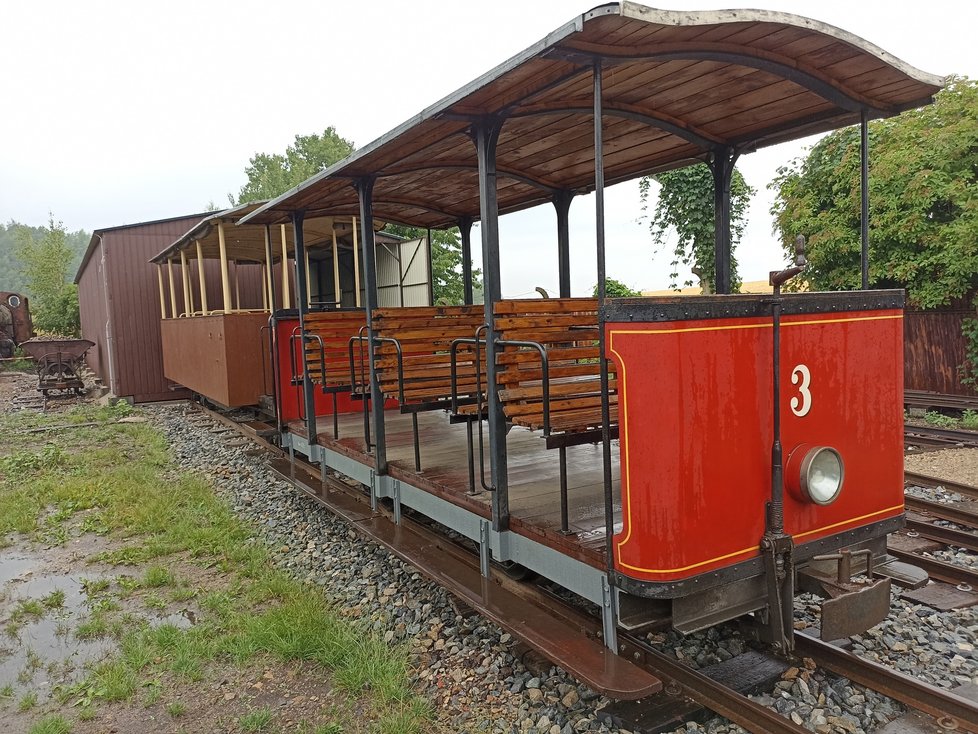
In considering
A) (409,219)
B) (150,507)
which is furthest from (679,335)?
(150,507)

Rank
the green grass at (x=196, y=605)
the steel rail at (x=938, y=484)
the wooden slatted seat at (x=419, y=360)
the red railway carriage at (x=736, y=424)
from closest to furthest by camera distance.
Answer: the red railway carriage at (x=736, y=424) < the green grass at (x=196, y=605) < the wooden slatted seat at (x=419, y=360) < the steel rail at (x=938, y=484)

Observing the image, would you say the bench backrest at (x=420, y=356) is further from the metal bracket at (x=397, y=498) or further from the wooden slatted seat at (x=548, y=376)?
the wooden slatted seat at (x=548, y=376)

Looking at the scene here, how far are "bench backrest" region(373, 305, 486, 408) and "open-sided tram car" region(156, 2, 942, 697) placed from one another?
0.75 metres

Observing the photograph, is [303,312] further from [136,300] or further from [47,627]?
[136,300]

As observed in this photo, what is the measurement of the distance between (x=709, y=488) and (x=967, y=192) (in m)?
11.3

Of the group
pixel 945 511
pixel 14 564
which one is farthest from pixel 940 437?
pixel 14 564

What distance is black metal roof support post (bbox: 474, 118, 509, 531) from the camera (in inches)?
153

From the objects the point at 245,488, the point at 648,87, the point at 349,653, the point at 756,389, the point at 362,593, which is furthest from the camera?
the point at 245,488

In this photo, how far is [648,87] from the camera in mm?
3734

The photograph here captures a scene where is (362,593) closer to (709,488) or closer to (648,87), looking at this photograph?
(709,488)

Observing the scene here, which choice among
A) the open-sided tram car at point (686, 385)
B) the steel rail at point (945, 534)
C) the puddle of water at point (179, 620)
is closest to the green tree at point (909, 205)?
the steel rail at point (945, 534)

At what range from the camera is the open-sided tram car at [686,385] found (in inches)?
114

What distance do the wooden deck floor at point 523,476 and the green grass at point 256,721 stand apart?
4.94ft

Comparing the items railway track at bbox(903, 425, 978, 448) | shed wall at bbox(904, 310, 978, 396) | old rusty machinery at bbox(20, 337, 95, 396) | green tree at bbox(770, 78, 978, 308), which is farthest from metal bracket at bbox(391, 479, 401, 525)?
old rusty machinery at bbox(20, 337, 95, 396)
